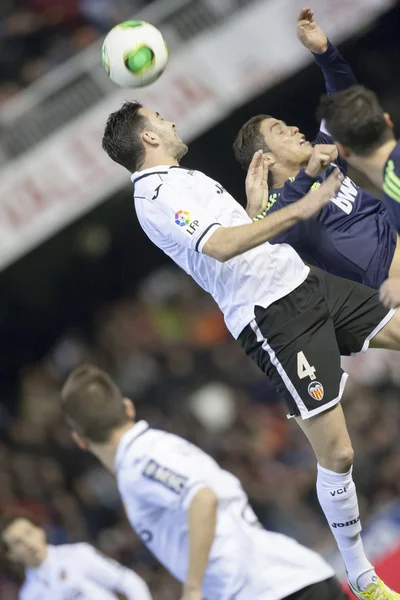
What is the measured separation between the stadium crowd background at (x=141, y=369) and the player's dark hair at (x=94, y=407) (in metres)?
4.37

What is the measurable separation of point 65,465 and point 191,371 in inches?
→ 62.1

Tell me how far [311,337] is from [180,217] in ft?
2.60

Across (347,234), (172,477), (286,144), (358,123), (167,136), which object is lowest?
(172,477)

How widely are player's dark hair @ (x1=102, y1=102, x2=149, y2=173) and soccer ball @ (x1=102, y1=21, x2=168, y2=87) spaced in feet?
1.11

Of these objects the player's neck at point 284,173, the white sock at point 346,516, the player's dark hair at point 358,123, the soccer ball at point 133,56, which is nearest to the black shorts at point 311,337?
the white sock at point 346,516

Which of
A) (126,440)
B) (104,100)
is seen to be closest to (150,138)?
(126,440)

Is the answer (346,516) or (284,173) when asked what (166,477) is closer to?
(346,516)

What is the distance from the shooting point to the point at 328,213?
5.05m

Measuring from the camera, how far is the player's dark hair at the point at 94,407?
517cm

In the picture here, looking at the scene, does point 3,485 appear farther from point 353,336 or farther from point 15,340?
point 353,336

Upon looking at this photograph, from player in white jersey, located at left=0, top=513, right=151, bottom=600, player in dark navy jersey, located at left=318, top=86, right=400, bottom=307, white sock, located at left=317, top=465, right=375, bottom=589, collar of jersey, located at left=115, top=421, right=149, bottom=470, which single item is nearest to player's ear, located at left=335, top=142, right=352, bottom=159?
player in dark navy jersey, located at left=318, top=86, right=400, bottom=307

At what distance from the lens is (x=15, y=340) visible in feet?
37.4

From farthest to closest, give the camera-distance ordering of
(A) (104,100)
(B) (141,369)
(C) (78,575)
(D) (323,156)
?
(B) (141,369) → (A) (104,100) → (C) (78,575) → (D) (323,156)

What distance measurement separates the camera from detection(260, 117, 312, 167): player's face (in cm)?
500
